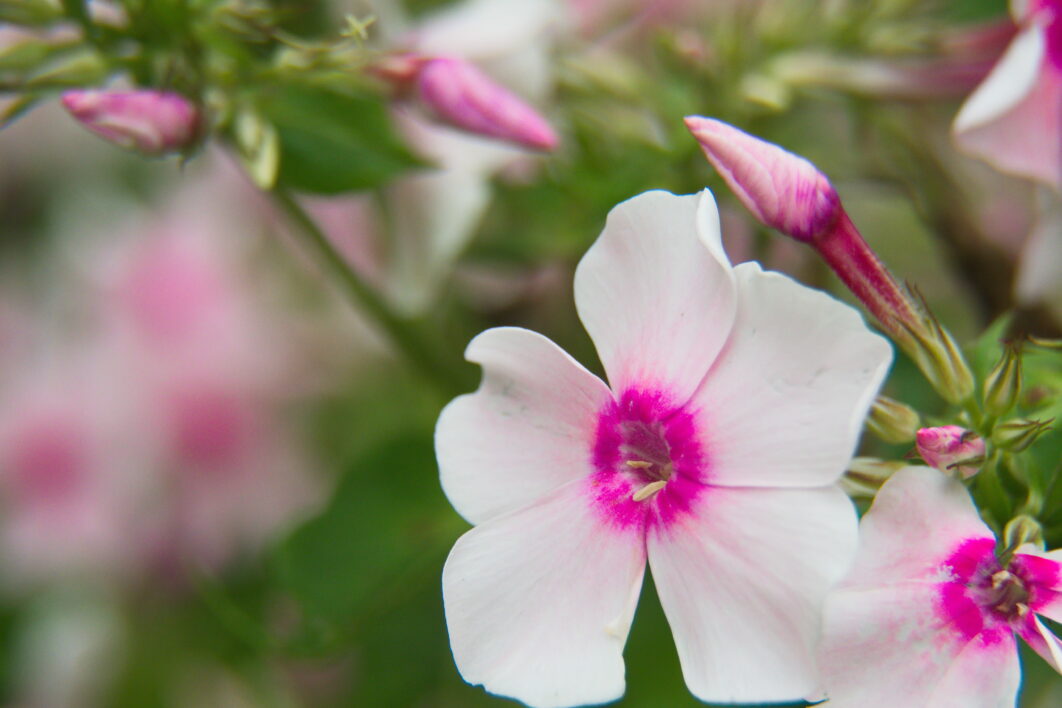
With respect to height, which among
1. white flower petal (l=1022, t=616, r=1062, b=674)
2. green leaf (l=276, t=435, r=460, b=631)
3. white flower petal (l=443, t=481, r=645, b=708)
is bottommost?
green leaf (l=276, t=435, r=460, b=631)

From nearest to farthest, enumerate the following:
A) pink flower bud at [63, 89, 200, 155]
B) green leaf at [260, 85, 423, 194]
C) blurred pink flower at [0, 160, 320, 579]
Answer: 1. pink flower bud at [63, 89, 200, 155]
2. green leaf at [260, 85, 423, 194]
3. blurred pink flower at [0, 160, 320, 579]

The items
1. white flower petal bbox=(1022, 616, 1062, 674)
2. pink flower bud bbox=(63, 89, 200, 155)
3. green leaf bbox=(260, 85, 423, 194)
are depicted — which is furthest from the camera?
green leaf bbox=(260, 85, 423, 194)

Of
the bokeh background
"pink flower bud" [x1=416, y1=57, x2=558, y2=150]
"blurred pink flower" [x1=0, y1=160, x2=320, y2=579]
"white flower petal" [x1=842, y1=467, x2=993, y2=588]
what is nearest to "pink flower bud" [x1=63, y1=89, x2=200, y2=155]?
the bokeh background

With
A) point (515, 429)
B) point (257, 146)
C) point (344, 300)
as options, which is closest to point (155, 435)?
point (344, 300)

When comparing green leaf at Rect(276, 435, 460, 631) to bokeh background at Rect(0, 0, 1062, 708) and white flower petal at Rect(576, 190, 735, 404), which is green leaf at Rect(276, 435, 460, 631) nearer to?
bokeh background at Rect(0, 0, 1062, 708)

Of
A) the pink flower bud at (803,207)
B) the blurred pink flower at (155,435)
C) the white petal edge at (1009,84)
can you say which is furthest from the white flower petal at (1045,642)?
the blurred pink flower at (155,435)

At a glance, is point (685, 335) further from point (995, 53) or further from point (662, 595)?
point (995, 53)

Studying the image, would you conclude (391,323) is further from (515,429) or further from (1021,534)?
(1021,534)
